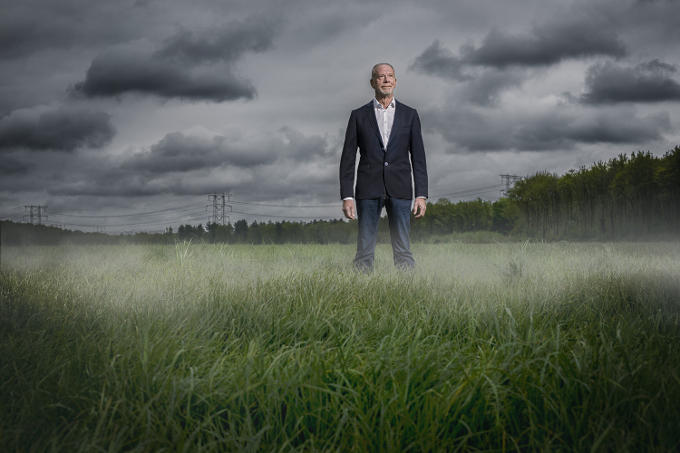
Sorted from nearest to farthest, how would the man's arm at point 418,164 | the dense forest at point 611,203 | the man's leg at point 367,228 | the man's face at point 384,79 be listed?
the man's face at point 384,79 → the man's leg at point 367,228 → the man's arm at point 418,164 → the dense forest at point 611,203

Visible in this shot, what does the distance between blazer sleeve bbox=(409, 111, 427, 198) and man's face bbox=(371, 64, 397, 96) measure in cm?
52

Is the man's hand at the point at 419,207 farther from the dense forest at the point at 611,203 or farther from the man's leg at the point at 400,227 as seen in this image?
the dense forest at the point at 611,203

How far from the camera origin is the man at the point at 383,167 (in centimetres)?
558

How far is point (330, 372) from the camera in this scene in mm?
2002

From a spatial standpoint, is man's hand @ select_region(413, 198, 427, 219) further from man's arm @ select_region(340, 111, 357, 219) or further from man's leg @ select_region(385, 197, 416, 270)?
man's arm @ select_region(340, 111, 357, 219)

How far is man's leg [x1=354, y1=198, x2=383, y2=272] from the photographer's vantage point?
18.5 ft

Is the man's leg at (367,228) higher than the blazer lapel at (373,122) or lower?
lower

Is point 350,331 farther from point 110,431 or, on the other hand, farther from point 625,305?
point 625,305

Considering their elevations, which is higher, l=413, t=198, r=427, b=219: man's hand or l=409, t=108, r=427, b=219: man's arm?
l=409, t=108, r=427, b=219: man's arm

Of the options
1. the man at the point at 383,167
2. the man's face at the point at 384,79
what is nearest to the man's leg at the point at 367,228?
the man at the point at 383,167

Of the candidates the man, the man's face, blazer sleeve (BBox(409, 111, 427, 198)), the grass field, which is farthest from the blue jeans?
the grass field

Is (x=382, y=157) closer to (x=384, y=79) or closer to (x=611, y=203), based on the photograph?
(x=384, y=79)

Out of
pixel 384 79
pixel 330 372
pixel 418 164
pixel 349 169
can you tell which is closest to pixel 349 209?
pixel 349 169

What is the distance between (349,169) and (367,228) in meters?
0.81
